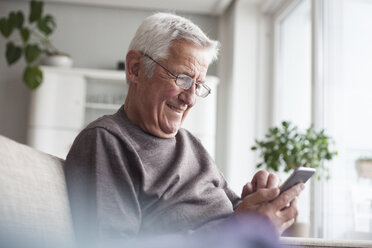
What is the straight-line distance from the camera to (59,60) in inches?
179

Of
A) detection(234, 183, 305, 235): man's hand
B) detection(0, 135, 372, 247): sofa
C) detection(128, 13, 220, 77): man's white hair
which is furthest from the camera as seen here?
detection(128, 13, 220, 77): man's white hair

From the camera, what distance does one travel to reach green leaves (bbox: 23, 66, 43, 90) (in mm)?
4234

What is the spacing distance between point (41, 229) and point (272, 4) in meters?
3.92

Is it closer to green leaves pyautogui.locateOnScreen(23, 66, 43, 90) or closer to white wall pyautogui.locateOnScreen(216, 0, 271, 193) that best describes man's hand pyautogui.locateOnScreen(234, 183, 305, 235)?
white wall pyautogui.locateOnScreen(216, 0, 271, 193)

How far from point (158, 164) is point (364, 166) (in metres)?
1.76

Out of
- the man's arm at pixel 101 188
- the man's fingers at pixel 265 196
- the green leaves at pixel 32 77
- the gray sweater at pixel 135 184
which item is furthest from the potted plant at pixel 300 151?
the green leaves at pixel 32 77

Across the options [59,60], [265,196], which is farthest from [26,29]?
[265,196]

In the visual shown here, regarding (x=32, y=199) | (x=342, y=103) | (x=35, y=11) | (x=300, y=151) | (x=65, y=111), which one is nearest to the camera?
(x=32, y=199)

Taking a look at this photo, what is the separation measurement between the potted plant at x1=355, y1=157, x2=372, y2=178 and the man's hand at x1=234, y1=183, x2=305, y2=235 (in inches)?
61.9

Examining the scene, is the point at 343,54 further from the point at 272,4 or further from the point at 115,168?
the point at 115,168

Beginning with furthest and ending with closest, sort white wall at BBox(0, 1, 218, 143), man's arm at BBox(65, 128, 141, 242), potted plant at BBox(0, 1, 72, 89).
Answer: white wall at BBox(0, 1, 218, 143) → potted plant at BBox(0, 1, 72, 89) → man's arm at BBox(65, 128, 141, 242)

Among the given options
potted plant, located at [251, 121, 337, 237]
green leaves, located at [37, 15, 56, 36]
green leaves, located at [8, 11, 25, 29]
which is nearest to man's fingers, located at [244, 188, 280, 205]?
potted plant, located at [251, 121, 337, 237]

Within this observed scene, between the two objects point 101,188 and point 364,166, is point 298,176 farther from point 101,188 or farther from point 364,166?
point 364,166

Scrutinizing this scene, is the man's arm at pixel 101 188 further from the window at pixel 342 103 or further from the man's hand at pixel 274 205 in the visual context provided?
the window at pixel 342 103
